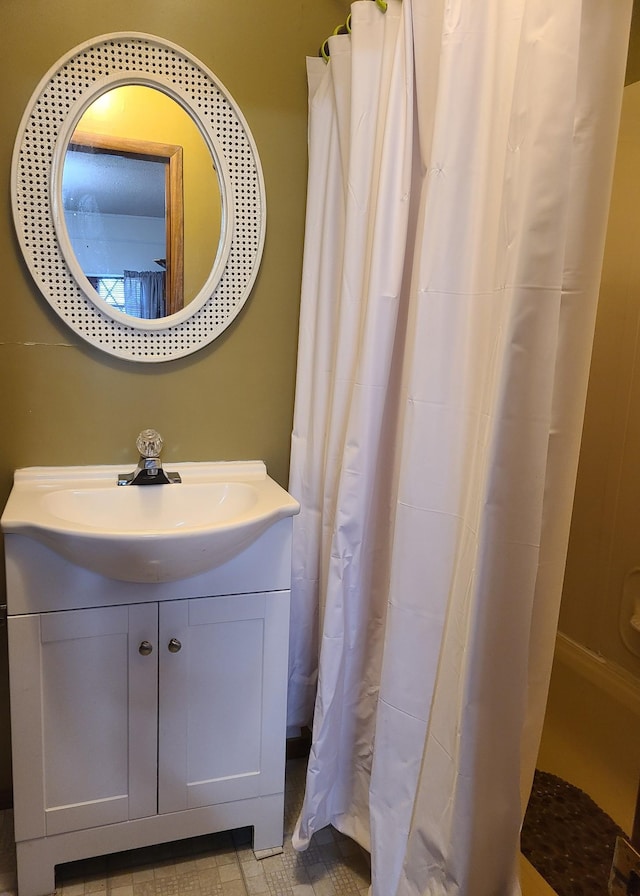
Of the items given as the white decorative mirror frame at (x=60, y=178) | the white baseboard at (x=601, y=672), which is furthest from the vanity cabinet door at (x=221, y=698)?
the white baseboard at (x=601, y=672)

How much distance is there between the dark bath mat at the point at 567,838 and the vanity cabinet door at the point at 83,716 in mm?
912

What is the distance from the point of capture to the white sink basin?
120 cm

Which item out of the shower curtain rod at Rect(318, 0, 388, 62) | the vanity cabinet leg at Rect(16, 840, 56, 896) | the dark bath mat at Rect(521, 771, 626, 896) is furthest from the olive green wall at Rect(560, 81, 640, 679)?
the vanity cabinet leg at Rect(16, 840, 56, 896)

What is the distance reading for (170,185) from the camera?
1.55 metres

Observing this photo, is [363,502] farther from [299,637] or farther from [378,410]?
[299,637]

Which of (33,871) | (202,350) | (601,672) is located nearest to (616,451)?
(601,672)

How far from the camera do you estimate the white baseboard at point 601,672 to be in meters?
1.84

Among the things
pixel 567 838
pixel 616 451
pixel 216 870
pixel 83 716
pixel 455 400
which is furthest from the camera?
pixel 616 451

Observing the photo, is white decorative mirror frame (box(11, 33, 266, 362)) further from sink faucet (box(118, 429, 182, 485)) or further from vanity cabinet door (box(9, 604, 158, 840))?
vanity cabinet door (box(9, 604, 158, 840))

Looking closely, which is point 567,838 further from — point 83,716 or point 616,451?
point 83,716

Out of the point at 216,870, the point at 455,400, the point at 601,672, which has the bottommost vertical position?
the point at 216,870

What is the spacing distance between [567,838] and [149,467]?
4.41ft

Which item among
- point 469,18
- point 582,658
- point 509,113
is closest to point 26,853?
point 582,658

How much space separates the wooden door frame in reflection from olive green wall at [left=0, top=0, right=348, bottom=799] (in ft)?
0.49
